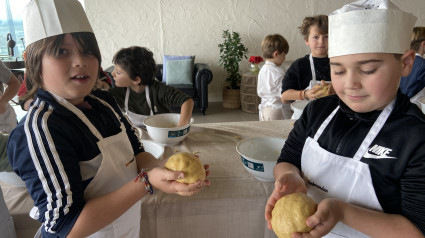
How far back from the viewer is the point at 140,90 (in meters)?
1.92

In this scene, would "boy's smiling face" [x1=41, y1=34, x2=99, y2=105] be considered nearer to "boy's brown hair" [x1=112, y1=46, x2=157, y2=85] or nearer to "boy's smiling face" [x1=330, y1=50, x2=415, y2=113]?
"boy's smiling face" [x1=330, y1=50, x2=415, y2=113]

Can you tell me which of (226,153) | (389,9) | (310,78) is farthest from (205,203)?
(310,78)

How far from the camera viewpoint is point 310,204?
71cm

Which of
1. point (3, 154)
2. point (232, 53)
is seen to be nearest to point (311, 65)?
point (3, 154)

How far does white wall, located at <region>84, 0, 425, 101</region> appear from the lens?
193 inches

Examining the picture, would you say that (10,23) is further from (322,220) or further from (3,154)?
(322,220)

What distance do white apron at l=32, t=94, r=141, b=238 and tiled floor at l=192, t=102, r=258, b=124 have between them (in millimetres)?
3518

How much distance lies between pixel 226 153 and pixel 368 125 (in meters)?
0.71

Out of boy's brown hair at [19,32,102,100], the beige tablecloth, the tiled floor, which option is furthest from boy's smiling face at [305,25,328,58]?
the tiled floor

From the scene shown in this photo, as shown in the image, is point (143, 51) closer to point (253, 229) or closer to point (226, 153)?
point (226, 153)

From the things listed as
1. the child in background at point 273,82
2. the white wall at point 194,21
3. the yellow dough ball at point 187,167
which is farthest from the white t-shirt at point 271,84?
the white wall at point 194,21

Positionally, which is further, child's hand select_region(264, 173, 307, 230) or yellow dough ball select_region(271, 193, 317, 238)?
child's hand select_region(264, 173, 307, 230)

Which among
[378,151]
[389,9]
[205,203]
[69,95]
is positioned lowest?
[205,203]

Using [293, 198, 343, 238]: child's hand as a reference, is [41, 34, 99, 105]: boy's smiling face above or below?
above
